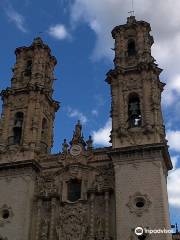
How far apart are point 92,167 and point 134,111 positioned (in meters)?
5.31

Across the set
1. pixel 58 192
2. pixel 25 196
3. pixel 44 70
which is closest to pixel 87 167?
pixel 58 192

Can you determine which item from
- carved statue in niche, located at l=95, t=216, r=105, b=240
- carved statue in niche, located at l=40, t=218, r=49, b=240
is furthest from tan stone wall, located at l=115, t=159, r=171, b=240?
carved statue in niche, located at l=40, t=218, r=49, b=240

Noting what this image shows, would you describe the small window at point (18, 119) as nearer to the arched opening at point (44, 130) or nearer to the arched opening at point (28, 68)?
the arched opening at point (44, 130)

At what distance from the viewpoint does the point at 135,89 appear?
33812 millimetres

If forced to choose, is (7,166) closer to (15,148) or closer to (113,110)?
(15,148)

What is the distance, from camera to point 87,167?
31047 millimetres

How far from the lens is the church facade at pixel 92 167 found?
28156mm

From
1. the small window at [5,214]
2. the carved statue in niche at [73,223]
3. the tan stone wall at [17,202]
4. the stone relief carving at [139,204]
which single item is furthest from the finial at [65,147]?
the stone relief carving at [139,204]

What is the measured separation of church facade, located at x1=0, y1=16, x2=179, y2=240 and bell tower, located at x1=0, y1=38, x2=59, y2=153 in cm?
8

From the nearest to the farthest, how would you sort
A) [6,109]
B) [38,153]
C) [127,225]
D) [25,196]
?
[127,225]
[25,196]
[38,153]
[6,109]

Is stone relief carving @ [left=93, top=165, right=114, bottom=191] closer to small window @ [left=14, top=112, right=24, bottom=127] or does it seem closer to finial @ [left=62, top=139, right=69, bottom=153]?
finial @ [left=62, top=139, right=69, bottom=153]

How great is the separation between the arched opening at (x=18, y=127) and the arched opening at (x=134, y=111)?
844cm

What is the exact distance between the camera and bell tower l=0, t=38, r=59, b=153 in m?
34.2

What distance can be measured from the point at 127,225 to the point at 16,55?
19642 millimetres
